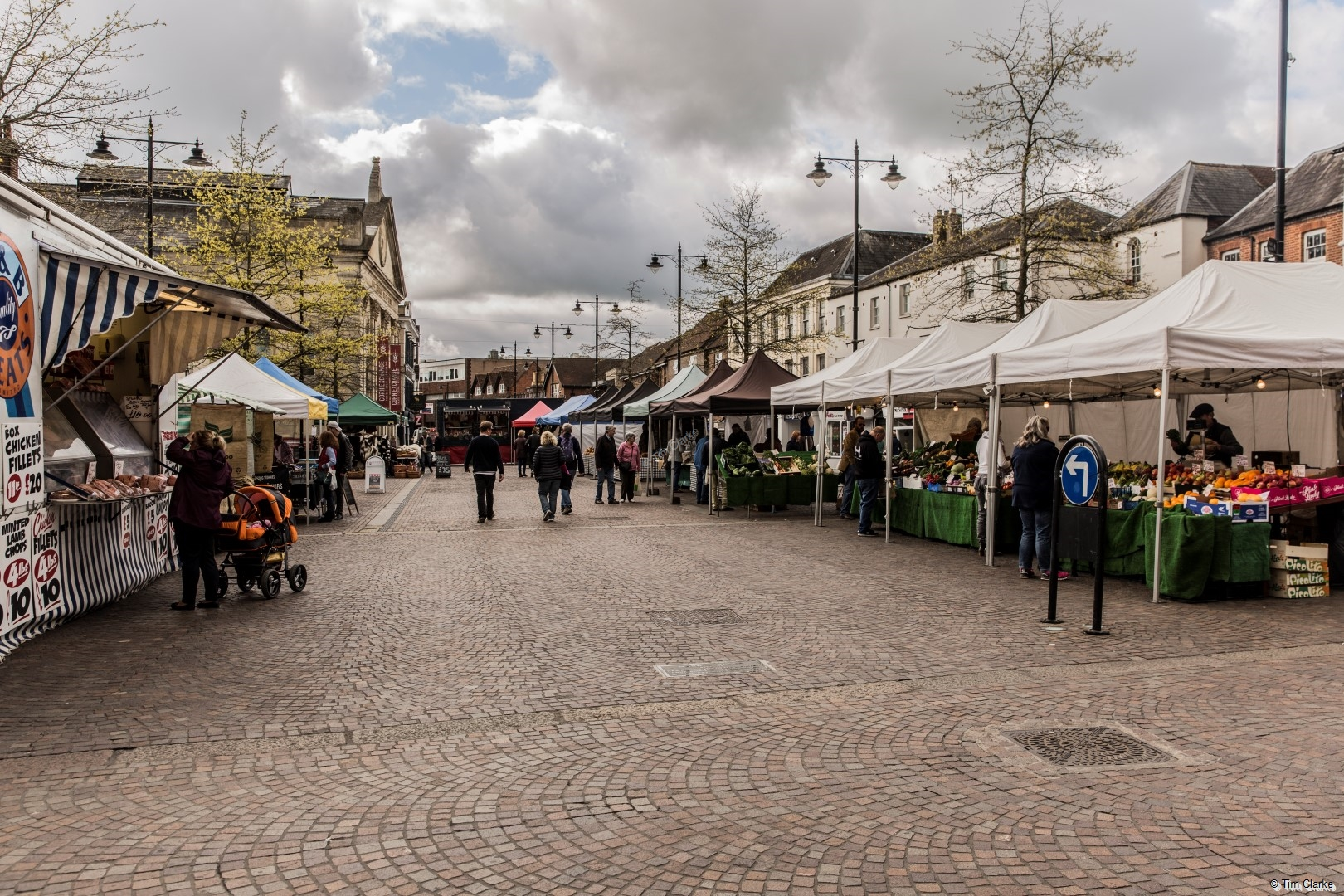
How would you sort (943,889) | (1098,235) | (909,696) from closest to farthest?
(943,889), (909,696), (1098,235)

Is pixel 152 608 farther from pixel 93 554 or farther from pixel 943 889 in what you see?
pixel 943 889

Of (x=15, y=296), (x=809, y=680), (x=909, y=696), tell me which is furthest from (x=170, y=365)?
(x=909, y=696)

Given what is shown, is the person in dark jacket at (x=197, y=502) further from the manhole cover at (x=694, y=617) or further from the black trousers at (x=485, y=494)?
the black trousers at (x=485, y=494)

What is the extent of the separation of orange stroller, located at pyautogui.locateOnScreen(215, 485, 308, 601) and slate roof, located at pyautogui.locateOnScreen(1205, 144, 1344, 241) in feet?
108

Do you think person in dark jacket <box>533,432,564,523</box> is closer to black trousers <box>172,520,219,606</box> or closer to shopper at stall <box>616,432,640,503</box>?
shopper at stall <box>616,432,640,503</box>

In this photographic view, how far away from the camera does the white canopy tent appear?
921 cm

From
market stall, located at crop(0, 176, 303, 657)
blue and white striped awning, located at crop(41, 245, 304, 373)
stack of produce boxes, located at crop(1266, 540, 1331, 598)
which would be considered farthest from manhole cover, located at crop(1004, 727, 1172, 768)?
blue and white striped awning, located at crop(41, 245, 304, 373)

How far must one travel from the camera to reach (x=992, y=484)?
474 inches

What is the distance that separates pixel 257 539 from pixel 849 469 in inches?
435

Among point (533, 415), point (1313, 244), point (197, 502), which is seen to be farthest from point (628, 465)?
point (1313, 244)

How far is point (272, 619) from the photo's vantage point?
28.0ft

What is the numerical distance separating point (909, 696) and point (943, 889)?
102 inches

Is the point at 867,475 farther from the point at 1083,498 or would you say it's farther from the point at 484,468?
the point at 1083,498

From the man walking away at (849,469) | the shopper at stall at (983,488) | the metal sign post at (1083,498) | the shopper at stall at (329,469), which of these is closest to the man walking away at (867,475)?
the man walking away at (849,469)
